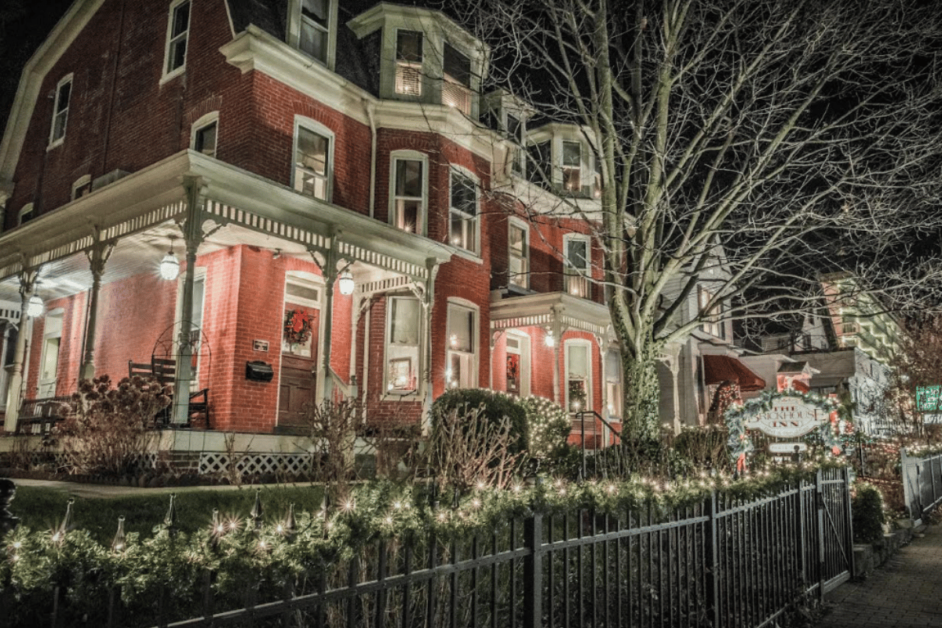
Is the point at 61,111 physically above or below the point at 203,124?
above

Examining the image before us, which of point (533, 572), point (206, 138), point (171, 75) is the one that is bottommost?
point (533, 572)

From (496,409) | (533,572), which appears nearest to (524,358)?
(496,409)

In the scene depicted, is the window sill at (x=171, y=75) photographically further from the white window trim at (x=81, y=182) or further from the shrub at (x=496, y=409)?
the shrub at (x=496, y=409)

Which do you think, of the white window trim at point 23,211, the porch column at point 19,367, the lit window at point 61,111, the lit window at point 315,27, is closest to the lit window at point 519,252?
the lit window at point 315,27

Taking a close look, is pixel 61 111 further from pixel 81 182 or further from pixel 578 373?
pixel 578 373

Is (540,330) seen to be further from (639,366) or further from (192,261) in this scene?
(192,261)

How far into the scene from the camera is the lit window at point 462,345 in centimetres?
1700

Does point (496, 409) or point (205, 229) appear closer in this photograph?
point (496, 409)

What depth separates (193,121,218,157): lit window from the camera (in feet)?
47.5

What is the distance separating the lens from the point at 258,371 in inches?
506

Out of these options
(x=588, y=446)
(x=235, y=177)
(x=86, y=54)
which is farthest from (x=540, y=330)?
(x=86, y=54)

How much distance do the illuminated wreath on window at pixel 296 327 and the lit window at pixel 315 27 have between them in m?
5.71

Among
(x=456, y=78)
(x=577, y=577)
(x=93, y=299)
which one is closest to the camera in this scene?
(x=577, y=577)

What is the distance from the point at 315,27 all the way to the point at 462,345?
8.02m
